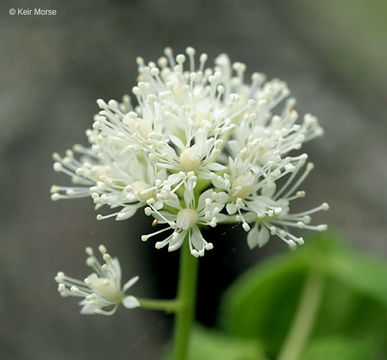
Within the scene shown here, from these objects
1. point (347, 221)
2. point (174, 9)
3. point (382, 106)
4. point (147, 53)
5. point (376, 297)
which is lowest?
point (376, 297)

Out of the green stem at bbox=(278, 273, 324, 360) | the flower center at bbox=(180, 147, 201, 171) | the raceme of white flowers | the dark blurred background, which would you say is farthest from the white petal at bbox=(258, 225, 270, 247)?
the dark blurred background

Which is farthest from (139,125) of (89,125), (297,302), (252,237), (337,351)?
(89,125)

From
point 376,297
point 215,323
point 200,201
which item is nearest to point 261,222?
point 200,201

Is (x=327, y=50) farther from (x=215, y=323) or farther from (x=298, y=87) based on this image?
(x=215, y=323)

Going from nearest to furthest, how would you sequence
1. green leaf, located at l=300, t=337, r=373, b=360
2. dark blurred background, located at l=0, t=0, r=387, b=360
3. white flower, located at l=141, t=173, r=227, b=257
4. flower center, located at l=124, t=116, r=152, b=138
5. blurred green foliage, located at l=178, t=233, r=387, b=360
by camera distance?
1. white flower, located at l=141, t=173, r=227, b=257
2. flower center, located at l=124, t=116, r=152, b=138
3. green leaf, located at l=300, t=337, r=373, b=360
4. blurred green foliage, located at l=178, t=233, r=387, b=360
5. dark blurred background, located at l=0, t=0, r=387, b=360

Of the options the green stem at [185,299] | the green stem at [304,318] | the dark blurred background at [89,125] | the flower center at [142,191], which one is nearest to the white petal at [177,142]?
the flower center at [142,191]

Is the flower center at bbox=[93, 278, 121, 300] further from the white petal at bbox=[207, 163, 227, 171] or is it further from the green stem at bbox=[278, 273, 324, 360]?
the green stem at bbox=[278, 273, 324, 360]

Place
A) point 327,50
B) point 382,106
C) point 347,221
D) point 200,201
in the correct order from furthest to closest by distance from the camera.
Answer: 1. point 327,50
2. point 382,106
3. point 347,221
4. point 200,201
